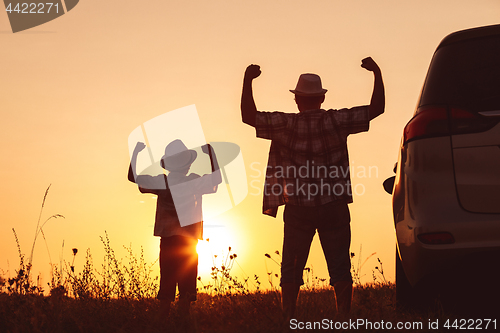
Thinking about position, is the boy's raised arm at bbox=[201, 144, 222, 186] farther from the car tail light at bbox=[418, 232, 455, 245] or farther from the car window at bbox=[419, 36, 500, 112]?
the car tail light at bbox=[418, 232, 455, 245]

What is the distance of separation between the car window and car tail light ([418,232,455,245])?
766 mm

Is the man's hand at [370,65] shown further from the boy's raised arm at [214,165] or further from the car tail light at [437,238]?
the boy's raised arm at [214,165]

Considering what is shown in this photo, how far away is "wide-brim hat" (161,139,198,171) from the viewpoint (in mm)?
5641

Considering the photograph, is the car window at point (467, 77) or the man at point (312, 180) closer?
the car window at point (467, 77)

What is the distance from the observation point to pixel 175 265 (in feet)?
17.8

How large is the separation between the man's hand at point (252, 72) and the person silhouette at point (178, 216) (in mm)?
1605

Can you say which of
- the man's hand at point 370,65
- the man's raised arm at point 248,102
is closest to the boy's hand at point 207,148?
the man's raised arm at point 248,102


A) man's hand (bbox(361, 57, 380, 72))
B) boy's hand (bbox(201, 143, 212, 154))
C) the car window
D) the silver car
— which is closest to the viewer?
the silver car

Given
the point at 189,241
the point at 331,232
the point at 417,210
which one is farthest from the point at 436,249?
the point at 189,241

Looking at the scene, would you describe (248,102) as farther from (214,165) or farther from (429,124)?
(214,165)

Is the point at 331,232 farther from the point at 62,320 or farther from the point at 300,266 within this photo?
the point at 62,320

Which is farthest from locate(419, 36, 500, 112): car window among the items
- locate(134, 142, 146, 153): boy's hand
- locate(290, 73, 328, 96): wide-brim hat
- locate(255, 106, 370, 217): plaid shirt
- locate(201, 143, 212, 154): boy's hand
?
locate(134, 142, 146, 153): boy's hand

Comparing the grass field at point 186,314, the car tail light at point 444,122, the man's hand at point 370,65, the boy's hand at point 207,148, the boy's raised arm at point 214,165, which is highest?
the man's hand at point 370,65

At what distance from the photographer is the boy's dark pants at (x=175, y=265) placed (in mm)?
5406
